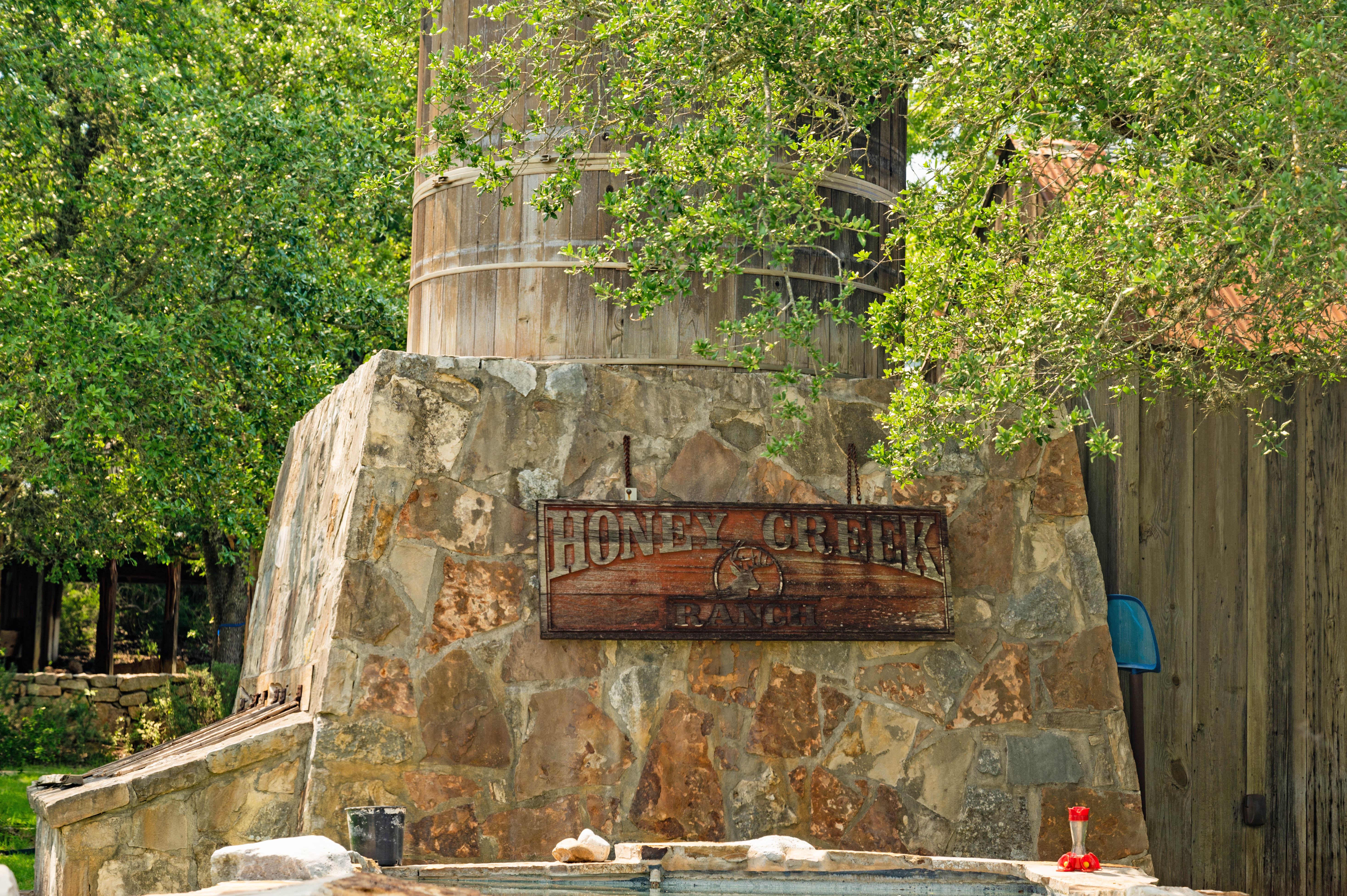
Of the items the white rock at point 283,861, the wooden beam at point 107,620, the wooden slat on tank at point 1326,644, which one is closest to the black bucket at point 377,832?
the white rock at point 283,861

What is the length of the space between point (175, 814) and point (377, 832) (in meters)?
1.16

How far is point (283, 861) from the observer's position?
3.95 m

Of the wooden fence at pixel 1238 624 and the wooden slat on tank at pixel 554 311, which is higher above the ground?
the wooden slat on tank at pixel 554 311

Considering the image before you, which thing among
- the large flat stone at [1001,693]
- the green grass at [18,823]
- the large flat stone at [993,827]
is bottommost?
the green grass at [18,823]

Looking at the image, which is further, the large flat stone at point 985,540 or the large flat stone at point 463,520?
the large flat stone at point 985,540

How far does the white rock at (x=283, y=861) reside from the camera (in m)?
3.93

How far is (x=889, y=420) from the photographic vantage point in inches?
218

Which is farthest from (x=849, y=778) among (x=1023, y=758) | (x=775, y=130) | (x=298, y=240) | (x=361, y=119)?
(x=361, y=119)

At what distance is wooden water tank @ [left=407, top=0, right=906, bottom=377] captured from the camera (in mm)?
6344

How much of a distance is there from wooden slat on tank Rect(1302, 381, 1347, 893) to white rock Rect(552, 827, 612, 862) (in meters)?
4.29

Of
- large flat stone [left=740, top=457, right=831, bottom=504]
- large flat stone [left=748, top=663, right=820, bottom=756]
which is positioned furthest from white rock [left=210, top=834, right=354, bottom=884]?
large flat stone [left=740, top=457, right=831, bottom=504]

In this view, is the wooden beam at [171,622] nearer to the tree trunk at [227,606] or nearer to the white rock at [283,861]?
the tree trunk at [227,606]

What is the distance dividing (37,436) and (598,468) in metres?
6.01

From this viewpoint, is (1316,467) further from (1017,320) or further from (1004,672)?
(1017,320)
